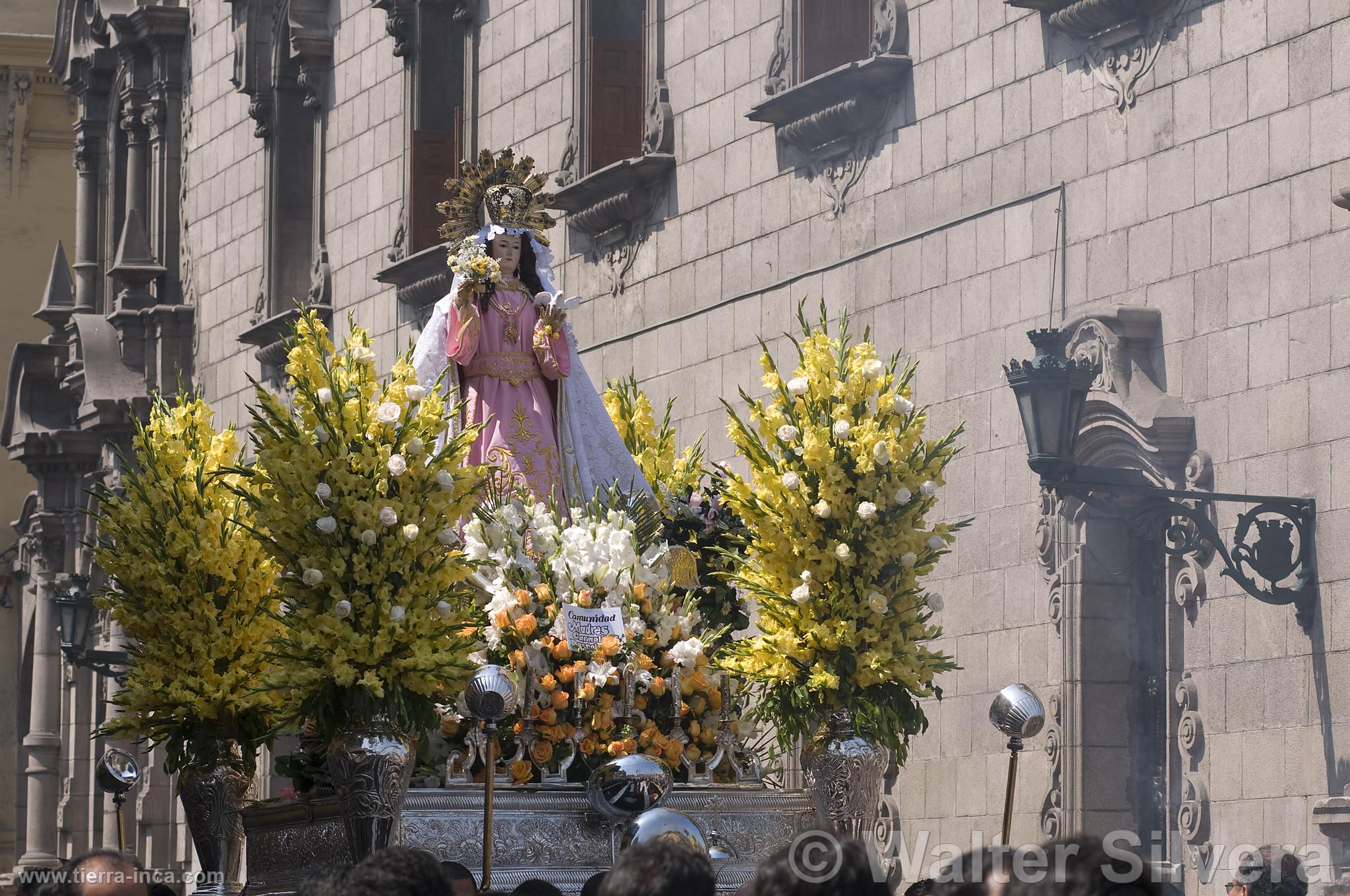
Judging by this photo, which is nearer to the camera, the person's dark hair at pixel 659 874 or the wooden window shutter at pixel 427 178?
the person's dark hair at pixel 659 874

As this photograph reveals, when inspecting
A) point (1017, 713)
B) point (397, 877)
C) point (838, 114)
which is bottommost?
point (397, 877)

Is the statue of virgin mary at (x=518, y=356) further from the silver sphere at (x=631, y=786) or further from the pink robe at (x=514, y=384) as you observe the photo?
the silver sphere at (x=631, y=786)

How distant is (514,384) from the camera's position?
408 inches

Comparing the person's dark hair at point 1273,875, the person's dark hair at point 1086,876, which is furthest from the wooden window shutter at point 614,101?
the person's dark hair at point 1086,876

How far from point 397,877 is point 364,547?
12.7ft

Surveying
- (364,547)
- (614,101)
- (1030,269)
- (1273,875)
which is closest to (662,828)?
(364,547)

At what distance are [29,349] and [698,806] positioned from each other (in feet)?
69.0

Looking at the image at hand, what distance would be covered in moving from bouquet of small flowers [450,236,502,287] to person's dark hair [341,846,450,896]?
19.2ft

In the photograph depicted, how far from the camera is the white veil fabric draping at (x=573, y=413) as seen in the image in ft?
33.6

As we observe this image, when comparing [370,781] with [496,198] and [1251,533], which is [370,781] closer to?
[496,198]

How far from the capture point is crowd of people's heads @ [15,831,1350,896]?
4.02m

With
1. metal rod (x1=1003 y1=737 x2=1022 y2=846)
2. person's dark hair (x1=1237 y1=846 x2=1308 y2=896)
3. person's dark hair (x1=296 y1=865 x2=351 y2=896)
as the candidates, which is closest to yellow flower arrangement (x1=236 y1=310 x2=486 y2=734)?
metal rod (x1=1003 y1=737 x2=1022 y2=846)

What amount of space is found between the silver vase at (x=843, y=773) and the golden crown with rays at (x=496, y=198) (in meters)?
2.76

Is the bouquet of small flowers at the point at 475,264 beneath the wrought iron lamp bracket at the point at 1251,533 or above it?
above
